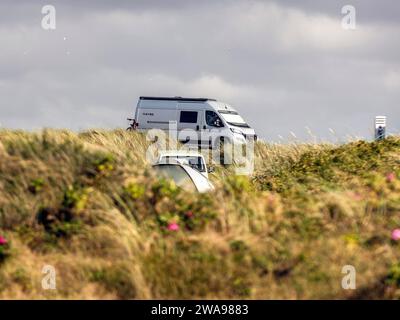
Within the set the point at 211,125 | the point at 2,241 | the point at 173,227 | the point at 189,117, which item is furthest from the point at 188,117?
the point at 2,241

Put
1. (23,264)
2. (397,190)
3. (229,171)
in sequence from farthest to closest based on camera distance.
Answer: (229,171) → (397,190) → (23,264)

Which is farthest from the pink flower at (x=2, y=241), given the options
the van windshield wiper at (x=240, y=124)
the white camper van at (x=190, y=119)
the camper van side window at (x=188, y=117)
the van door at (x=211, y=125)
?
the van windshield wiper at (x=240, y=124)

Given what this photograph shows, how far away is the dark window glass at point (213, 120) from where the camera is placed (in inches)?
1539

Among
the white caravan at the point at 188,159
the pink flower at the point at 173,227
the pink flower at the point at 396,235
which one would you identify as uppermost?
the white caravan at the point at 188,159

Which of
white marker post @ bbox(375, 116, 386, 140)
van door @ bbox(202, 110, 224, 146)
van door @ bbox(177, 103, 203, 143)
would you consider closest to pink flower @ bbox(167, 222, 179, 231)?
white marker post @ bbox(375, 116, 386, 140)

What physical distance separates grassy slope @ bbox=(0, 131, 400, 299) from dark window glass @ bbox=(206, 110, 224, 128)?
2425 cm

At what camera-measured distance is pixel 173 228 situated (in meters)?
12.6

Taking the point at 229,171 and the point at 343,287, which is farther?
the point at 229,171

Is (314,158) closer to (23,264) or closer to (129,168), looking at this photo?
(129,168)

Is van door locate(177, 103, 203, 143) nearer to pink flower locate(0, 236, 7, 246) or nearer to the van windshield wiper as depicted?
the van windshield wiper

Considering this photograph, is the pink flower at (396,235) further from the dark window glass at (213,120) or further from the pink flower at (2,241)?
the dark window glass at (213,120)

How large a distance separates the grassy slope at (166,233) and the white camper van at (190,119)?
23711 millimetres
